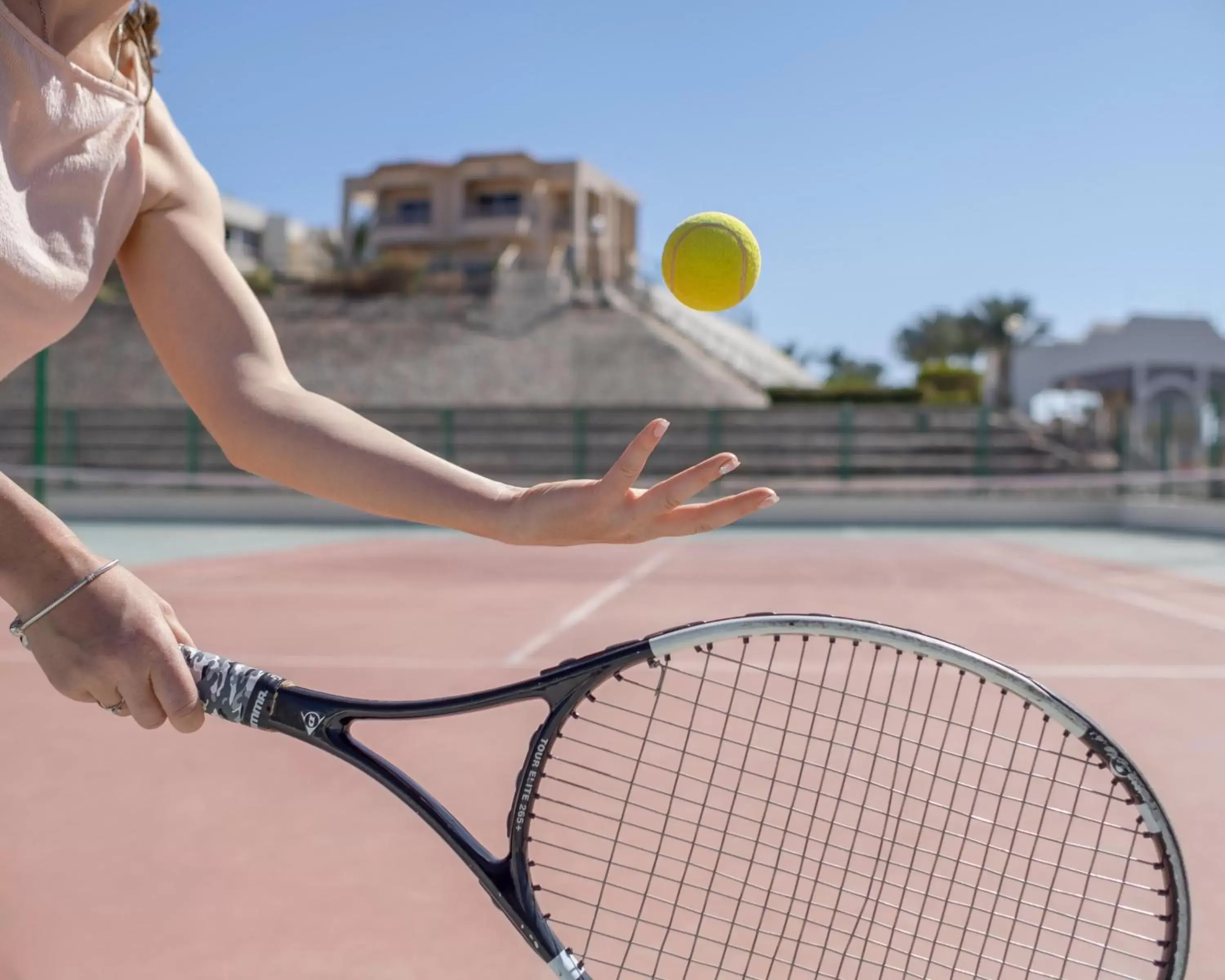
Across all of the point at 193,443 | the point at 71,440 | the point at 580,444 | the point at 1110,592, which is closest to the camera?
the point at 1110,592

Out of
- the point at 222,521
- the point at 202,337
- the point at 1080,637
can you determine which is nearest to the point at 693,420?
the point at 222,521

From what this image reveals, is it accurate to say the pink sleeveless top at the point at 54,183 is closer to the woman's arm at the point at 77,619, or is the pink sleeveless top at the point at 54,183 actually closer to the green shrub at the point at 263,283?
the woman's arm at the point at 77,619

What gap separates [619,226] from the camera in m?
52.8

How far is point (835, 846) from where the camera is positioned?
219 cm

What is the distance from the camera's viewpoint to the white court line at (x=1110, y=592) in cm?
708

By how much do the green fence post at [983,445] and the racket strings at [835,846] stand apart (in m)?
16.3

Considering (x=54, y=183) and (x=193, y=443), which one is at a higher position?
(x=54, y=183)

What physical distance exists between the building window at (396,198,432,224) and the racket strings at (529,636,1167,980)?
48.5 metres

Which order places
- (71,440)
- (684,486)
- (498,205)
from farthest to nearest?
(498,205) → (71,440) → (684,486)

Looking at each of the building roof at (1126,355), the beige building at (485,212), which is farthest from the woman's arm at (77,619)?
the beige building at (485,212)

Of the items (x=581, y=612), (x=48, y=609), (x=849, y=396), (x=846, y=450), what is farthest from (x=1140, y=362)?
(x=48, y=609)

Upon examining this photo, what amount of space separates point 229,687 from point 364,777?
220 centimetres

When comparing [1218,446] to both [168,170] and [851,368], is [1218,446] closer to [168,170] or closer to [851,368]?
[168,170]

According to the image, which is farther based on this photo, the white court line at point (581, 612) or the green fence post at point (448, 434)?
the green fence post at point (448, 434)
